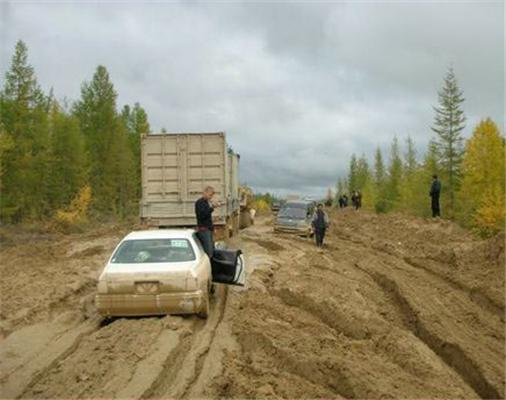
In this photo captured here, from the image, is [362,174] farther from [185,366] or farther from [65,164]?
[185,366]

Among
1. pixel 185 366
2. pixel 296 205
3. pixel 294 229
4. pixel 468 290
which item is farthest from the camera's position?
pixel 296 205

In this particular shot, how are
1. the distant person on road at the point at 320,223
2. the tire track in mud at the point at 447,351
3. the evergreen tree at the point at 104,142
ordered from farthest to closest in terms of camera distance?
1. the evergreen tree at the point at 104,142
2. the distant person on road at the point at 320,223
3. the tire track in mud at the point at 447,351

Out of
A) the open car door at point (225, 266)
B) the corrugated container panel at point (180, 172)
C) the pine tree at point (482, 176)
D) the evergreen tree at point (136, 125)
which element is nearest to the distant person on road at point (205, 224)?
the open car door at point (225, 266)

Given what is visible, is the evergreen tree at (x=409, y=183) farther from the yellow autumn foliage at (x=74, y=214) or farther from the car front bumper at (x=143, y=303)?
the car front bumper at (x=143, y=303)

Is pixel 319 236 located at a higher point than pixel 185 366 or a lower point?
higher

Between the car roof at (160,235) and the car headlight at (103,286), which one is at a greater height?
the car roof at (160,235)

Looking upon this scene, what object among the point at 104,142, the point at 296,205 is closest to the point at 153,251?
the point at 296,205

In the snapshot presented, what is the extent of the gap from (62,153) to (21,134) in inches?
358

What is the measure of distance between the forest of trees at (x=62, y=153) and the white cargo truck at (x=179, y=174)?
24.0m

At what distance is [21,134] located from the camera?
148 ft

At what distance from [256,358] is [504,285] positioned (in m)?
10.4

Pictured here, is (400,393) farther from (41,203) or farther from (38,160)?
(41,203)

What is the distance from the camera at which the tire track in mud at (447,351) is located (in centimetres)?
958

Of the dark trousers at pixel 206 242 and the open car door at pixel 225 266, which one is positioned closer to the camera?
the open car door at pixel 225 266
